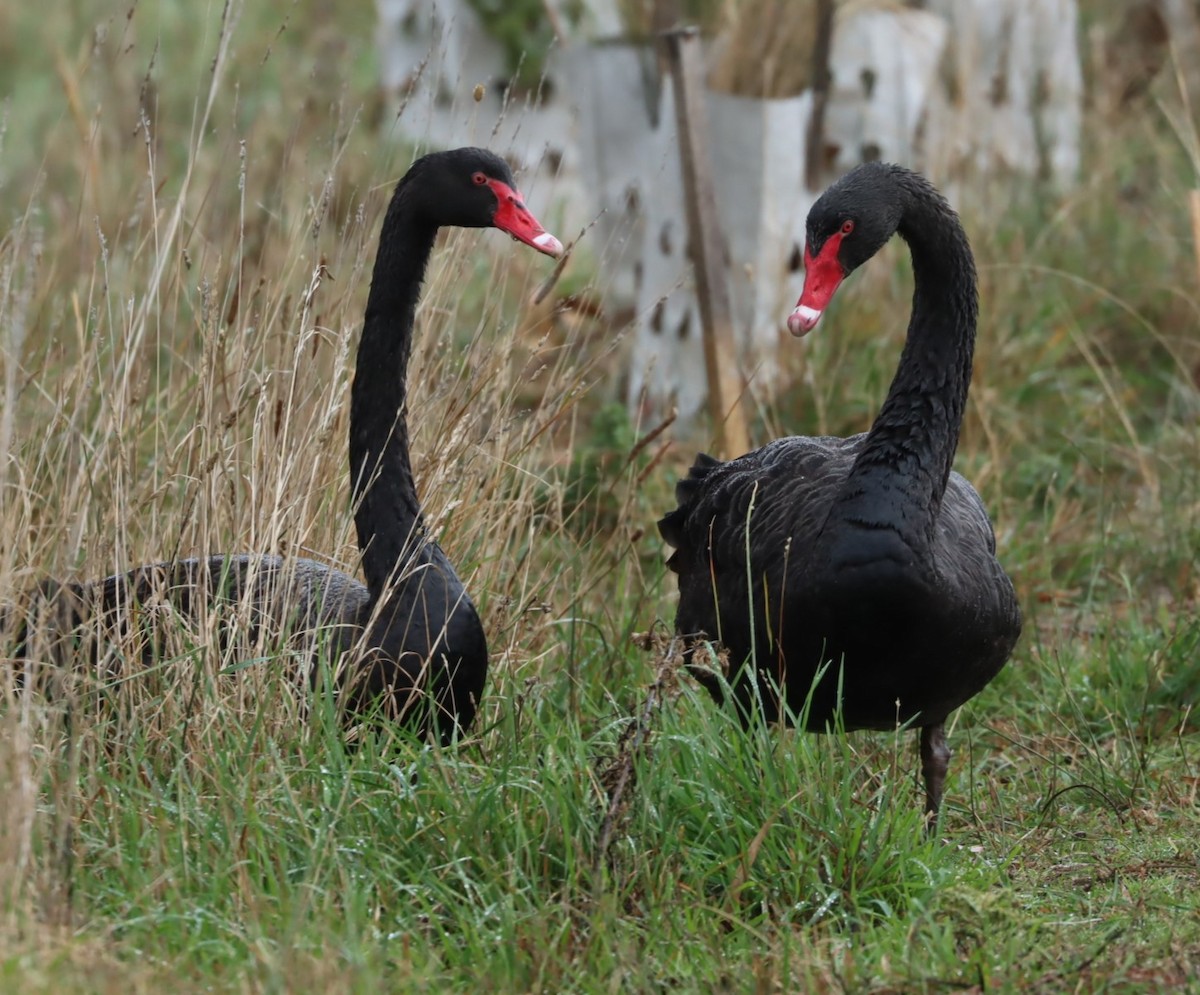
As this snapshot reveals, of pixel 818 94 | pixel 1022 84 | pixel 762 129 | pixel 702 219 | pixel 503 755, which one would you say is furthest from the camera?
pixel 1022 84

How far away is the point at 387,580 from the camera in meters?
4.08

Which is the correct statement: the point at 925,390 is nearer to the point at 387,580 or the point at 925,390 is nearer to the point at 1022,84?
the point at 387,580

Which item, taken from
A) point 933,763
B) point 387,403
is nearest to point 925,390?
point 933,763

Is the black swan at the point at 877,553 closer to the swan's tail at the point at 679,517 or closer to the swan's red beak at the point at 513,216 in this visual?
the swan's tail at the point at 679,517

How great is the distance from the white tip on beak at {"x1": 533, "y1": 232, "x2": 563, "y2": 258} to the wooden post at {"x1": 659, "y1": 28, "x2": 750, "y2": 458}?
2.20m

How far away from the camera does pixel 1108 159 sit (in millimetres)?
9164

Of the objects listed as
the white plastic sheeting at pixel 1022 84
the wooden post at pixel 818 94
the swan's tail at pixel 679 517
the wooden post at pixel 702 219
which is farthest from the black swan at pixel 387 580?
the white plastic sheeting at pixel 1022 84

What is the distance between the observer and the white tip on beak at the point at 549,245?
4.06 meters

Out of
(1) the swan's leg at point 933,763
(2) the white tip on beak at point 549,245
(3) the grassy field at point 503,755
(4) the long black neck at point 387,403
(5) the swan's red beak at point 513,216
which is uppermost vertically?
(5) the swan's red beak at point 513,216

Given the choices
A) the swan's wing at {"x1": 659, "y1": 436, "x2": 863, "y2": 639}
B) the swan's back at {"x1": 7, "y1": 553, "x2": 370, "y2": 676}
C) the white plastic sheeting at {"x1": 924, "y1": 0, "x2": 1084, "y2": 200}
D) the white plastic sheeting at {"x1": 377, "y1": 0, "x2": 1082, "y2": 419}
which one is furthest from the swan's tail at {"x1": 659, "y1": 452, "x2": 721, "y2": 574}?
the white plastic sheeting at {"x1": 924, "y1": 0, "x2": 1084, "y2": 200}

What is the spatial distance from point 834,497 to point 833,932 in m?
1.19

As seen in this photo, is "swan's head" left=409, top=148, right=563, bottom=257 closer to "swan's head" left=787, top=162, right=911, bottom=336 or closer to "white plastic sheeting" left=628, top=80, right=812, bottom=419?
"swan's head" left=787, top=162, right=911, bottom=336

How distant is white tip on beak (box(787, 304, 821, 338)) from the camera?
377 cm

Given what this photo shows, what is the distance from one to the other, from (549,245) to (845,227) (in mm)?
690
